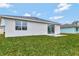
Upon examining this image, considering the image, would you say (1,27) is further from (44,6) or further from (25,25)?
(44,6)

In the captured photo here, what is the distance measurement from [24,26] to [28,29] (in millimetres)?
497

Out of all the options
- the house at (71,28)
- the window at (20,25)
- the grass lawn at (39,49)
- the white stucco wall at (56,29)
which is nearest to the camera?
the grass lawn at (39,49)

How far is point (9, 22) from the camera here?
14680 millimetres

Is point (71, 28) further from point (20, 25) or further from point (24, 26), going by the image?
point (20, 25)

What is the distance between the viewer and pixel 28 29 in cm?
1548

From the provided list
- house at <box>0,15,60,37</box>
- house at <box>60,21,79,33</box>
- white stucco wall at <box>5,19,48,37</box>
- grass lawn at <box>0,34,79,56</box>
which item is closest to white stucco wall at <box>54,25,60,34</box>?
house at <box>60,21,79,33</box>

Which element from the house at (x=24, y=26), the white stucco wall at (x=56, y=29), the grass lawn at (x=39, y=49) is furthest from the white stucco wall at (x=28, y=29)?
the grass lawn at (x=39, y=49)

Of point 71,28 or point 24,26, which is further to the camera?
point 71,28

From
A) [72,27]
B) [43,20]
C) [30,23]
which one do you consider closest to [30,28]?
[30,23]

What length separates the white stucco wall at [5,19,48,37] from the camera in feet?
47.6

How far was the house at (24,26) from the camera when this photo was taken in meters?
14.6

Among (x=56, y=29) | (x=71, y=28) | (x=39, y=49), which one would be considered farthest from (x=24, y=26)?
(x=39, y=49)

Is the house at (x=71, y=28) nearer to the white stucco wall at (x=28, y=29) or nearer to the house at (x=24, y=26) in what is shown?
the house at (x=24, y=26)

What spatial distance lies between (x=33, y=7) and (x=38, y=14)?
134 centimetres
